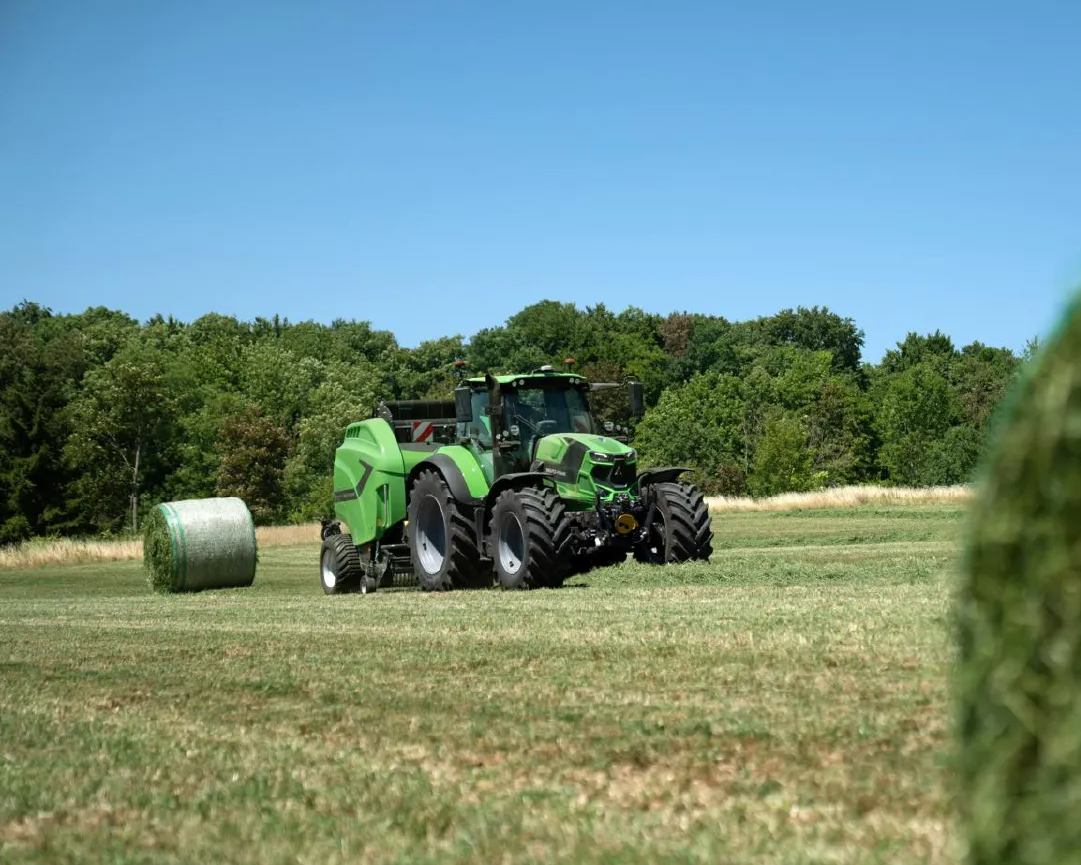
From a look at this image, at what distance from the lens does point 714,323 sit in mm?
95062

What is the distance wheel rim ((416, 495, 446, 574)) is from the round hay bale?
11.7 feet

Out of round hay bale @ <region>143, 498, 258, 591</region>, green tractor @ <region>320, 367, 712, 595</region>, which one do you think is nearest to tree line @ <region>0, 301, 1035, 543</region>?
round hay bale @ <region>143, 498, 258, 591</region>

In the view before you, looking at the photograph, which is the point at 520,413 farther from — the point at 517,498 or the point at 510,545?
the point at 510,545

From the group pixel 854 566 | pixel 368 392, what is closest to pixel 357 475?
pixel 854 566

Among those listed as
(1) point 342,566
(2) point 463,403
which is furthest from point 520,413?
(1) point 342,566

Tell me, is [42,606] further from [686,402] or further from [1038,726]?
[686,402]

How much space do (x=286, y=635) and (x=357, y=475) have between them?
9310 millimetres

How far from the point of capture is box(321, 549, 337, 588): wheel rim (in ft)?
69.5

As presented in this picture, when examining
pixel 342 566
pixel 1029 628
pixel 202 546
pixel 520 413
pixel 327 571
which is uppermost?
pixel 520 413

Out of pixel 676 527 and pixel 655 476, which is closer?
pixel 676 527

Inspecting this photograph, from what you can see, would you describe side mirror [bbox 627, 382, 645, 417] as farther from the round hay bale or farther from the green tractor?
the round hay bale

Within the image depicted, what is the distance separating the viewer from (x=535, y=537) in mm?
16000

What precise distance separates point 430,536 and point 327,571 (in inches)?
123

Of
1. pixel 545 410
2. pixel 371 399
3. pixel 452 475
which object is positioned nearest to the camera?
pixel 452 475
